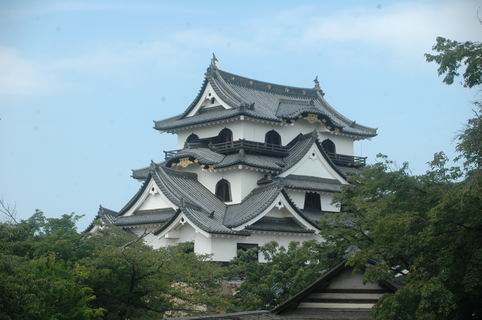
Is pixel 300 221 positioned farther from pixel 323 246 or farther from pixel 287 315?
pixel 287 315

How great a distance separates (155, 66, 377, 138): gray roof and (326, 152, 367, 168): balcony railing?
138 centimetres

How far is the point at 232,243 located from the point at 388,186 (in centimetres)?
1606

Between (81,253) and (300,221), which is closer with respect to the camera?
(81,253)

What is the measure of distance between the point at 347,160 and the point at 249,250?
1452cm

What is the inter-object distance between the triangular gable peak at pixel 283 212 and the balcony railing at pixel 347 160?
7.43 meters

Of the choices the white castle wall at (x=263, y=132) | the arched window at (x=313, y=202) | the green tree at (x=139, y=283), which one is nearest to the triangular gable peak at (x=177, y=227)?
the white castle wall at (x=263, y=132)

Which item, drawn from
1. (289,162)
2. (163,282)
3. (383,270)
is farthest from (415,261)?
(289,162)

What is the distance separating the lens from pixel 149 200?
125 ft

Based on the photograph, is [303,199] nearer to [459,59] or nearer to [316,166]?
[316,166]

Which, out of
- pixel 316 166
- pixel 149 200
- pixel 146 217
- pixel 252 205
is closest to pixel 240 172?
pixel 252 205

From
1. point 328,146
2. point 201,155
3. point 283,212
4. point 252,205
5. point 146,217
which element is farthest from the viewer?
point 328,146

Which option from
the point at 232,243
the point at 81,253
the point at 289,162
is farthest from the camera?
the point at 289,162

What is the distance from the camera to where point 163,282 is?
21.4 meters

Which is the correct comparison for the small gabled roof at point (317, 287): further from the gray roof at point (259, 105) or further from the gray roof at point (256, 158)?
the gray roof at point (259, 105)
